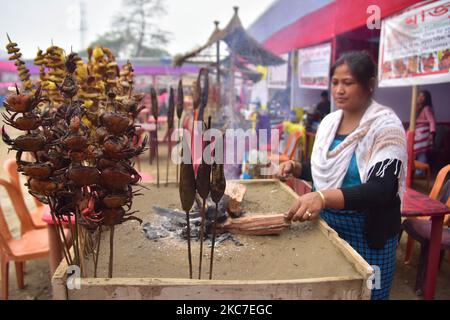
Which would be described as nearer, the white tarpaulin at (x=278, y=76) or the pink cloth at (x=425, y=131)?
the pink cloth at (x=425, y=131)

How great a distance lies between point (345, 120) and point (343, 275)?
96 cm

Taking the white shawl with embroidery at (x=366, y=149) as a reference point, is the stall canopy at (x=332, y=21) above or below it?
above

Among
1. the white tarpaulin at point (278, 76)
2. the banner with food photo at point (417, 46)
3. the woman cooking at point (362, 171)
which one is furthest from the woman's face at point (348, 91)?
the white tarpaulin at point (278, 76)

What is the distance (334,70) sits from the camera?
5.81ft

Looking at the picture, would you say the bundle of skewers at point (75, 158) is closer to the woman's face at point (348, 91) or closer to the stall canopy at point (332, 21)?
the woman's face at point (348, 91)

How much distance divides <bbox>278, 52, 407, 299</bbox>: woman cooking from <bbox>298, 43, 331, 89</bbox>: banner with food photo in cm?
551

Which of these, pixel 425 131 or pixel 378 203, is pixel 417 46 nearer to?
pixel 425 131

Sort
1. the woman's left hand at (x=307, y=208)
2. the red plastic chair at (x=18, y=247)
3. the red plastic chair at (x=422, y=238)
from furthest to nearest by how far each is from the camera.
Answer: the red plastic chair at (x=422, y=238) < the red plastic chair at (x=18, y=247) < the woman's left hand at (x=307, y=208)

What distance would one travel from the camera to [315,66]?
778cm

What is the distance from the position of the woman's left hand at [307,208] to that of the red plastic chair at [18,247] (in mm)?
2072

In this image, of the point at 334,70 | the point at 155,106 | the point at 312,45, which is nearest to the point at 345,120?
the point at 334,70

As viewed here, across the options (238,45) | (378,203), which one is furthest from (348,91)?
(238,45)

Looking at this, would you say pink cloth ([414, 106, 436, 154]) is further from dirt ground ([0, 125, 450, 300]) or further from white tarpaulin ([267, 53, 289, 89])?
white tarpaulin ([267, 53, 289, 89])

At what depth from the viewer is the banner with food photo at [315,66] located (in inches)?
280
